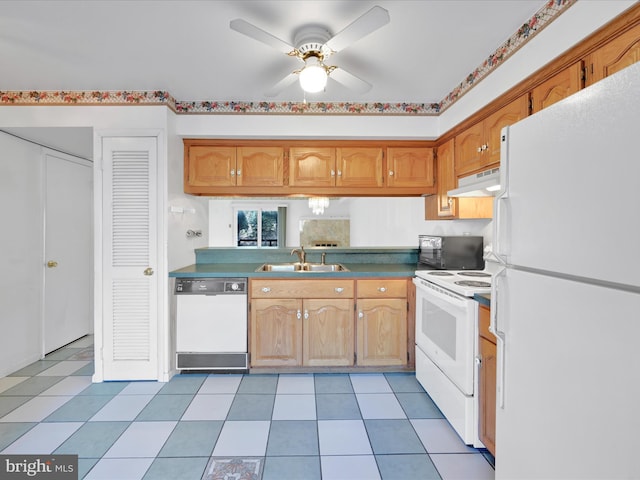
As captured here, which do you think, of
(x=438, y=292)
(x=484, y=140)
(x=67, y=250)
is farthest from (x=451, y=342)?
(x=67, y=250)

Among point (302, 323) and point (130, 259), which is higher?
point (130, 259)

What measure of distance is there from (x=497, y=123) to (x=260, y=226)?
2.33 m

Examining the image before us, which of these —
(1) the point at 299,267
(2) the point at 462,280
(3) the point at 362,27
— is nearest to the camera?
(3) the point at 362,27

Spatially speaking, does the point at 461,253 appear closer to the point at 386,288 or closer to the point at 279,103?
the point at 386,288

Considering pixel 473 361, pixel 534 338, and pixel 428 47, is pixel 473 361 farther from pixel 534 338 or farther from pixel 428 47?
pixel 428 47

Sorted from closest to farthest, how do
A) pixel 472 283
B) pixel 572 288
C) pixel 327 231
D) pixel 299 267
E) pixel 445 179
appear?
pixel 572 288
pixel 472 283
pixel 445 179
pixel 299 267
pixel 327 231

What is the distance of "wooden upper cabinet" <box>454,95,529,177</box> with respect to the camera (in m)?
1.91

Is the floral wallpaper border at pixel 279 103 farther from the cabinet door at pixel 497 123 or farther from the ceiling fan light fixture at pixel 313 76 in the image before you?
the ceiling fan light fixture at pixel 313 76

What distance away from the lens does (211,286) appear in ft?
8.87

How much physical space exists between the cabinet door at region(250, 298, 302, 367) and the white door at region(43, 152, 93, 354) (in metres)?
2.12

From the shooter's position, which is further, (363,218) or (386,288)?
(363,218)

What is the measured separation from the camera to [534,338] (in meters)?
Answer: 1.09

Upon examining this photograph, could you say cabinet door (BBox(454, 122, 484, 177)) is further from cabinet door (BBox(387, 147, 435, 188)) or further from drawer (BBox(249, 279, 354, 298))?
drawer (BBox(249, 279, 354, 298))

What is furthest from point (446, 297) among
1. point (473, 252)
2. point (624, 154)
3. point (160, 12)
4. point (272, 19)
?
point (160, 12)
